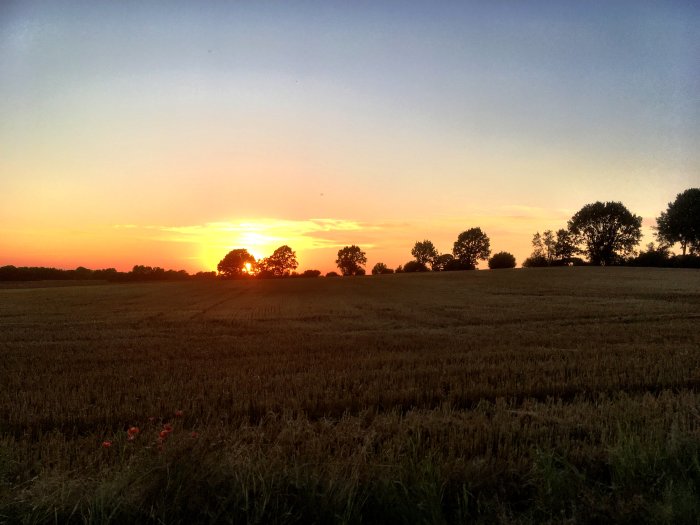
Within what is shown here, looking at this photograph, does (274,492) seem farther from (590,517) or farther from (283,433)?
(590,517)

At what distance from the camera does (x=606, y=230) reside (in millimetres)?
93875

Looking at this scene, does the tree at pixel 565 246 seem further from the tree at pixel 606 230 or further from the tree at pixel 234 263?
the tree at pixel 234 263

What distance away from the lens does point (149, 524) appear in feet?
13.0

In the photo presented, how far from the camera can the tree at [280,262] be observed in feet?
424

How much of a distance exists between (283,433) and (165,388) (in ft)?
12.5

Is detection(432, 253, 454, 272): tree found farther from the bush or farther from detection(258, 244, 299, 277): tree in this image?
detection(258, 244, 299, 277): tree

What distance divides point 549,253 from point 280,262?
218 feet

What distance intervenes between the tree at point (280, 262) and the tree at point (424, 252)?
106 feet

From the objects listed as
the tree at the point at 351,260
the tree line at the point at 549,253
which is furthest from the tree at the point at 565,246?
the tree at the point at 351,260

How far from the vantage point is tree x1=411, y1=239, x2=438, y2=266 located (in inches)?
4953

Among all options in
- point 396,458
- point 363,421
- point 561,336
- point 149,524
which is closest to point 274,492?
point 149,524

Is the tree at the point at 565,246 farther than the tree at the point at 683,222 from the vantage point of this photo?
Yes

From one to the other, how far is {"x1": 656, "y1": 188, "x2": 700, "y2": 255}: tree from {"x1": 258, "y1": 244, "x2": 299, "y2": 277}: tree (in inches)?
3294

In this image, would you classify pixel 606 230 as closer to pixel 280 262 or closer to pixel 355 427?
pixel 280 262
